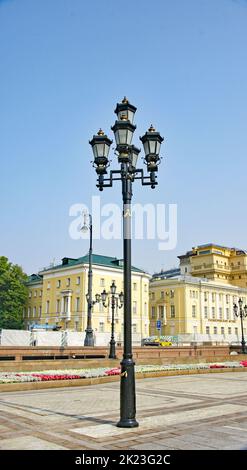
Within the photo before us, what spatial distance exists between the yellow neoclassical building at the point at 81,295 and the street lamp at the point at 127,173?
53.4 metres

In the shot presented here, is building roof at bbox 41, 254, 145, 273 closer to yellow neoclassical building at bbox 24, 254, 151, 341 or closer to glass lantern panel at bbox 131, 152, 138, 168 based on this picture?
yellow neoclassical building at bbox 24, 254, 151, 341

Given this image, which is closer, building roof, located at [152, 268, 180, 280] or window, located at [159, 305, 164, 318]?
window, located at [159, 305, 164, 318]

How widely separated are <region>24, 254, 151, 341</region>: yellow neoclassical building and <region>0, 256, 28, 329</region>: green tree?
334 cm

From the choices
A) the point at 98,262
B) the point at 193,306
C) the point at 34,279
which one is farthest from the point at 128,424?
the point at 34,279

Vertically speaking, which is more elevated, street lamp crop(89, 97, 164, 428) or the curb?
street lamp crop(89, 97, 164, 428)

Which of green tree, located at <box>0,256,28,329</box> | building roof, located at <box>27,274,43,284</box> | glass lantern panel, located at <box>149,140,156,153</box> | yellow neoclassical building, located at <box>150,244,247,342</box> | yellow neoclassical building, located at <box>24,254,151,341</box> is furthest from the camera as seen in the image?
building roof, located at <box>27,274,43,284</box>

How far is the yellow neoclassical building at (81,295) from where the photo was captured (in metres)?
62.4

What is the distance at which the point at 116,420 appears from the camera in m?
8.28

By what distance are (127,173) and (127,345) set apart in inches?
131

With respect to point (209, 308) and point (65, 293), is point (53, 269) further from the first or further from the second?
point (209, 308)

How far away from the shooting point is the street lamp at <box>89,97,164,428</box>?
25.0 feet

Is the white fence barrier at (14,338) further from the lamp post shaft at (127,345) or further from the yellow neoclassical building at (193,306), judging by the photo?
the yellow neoclassical building at (193,306)

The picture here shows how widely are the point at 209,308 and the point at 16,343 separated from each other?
1898 inches

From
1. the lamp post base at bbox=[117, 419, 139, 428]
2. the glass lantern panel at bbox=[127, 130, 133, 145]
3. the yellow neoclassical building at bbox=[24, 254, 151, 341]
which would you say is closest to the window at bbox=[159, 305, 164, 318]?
the yellow neoclassical building at bbox=[24, 254, 151, 341]
